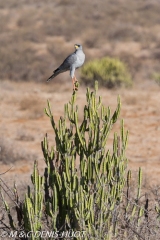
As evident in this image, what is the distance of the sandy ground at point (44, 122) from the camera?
8.95 metres

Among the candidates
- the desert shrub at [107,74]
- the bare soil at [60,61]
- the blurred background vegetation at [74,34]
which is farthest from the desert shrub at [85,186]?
the blurred background vegetation at [74,34]

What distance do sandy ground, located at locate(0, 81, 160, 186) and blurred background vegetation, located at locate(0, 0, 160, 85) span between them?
8.26 feet

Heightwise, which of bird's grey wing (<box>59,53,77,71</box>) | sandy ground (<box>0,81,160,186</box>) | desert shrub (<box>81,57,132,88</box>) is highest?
bird's grey wing (<box>59,53,77,71</box>)

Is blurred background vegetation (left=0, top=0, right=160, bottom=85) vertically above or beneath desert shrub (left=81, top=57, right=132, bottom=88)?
above

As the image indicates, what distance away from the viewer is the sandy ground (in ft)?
29.3

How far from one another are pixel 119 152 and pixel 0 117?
871 centimetres

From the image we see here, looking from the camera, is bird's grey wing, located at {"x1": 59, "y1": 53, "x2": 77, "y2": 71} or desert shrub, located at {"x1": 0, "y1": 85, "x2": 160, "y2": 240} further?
bird's grey wing, located at {"x1": 59, "y1": 53, "x2": 77, "y2": 71}

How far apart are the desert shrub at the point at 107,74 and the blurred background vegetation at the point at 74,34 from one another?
1.37 m

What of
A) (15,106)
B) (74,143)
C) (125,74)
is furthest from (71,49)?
(74,143)

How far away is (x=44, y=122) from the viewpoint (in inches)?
478

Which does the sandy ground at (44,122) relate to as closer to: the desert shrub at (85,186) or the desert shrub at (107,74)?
the desert shrub at (107,74)

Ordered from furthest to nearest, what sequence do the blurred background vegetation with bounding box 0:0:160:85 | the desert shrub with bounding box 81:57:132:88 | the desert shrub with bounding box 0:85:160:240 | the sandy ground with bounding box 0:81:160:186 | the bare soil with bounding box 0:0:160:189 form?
the blurred background vegetation with bounding box 0:0:160:85 < the desert shrub with bounding box 81:57:132:88 < the bare soil with bounding box 0:0:160:189 < the sandy ground with bounding box 0:81:160:186 < the desert shrub with bounding box 0:85:160:240

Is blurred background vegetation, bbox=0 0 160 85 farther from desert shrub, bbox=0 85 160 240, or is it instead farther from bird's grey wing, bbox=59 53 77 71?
desert shrub, bbox=0 85 160 240

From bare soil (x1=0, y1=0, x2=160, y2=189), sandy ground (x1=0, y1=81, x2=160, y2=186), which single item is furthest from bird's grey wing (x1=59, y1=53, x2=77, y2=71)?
sandy ground (x1=0, y1=81, x2=160, y2=186)
